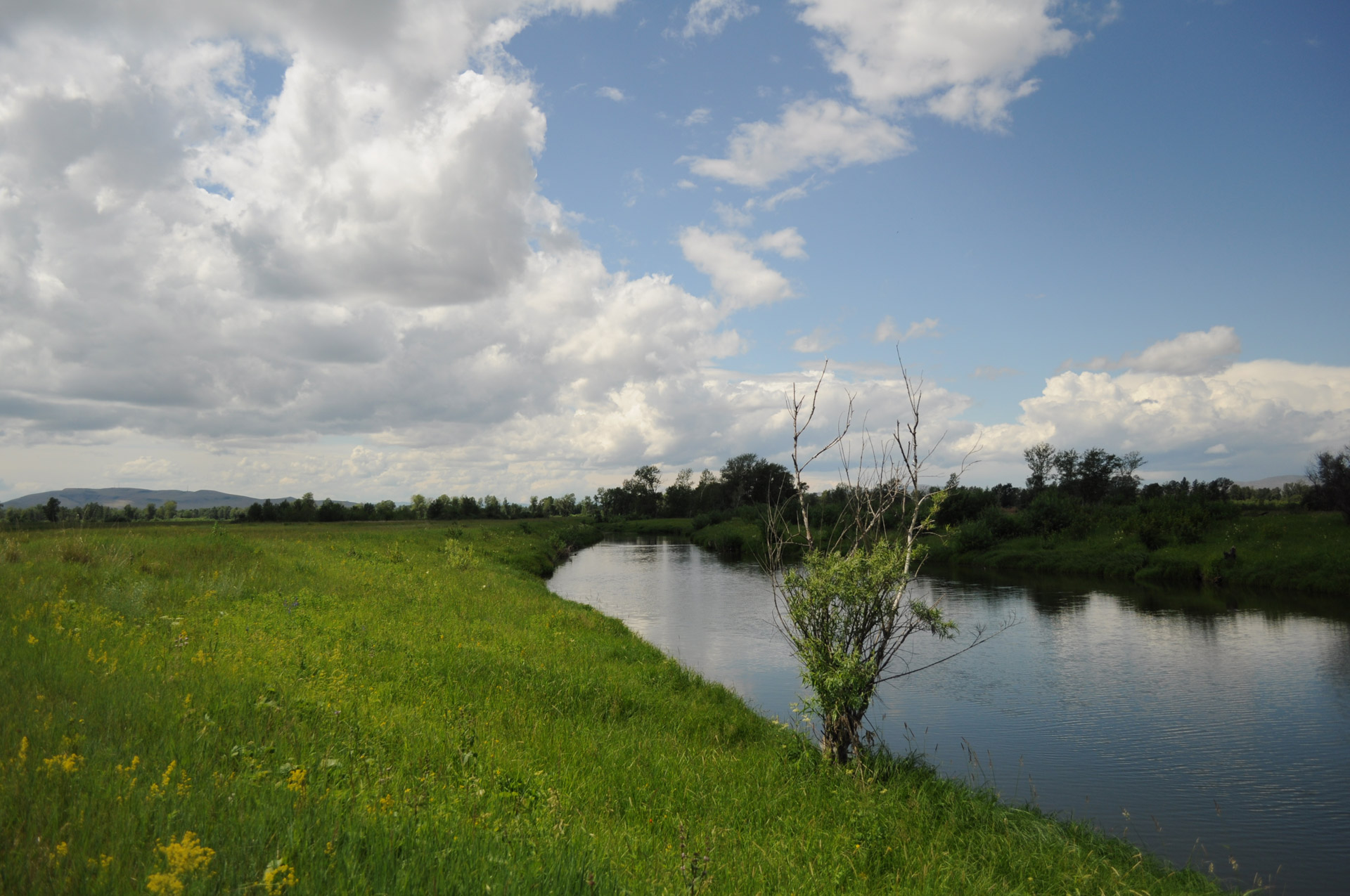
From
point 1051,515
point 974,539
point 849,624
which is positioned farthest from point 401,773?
point 1051,515

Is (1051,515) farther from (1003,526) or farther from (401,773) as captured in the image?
(401,773)

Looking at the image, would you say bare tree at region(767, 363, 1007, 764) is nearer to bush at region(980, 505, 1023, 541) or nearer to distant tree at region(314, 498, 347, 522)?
bush at region(980, 505, 1023, 541)

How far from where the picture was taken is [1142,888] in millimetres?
7145

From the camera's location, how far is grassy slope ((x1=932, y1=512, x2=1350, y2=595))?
32938 millimetres

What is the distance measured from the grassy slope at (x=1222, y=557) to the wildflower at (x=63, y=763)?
43069 mm

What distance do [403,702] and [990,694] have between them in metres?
14.0

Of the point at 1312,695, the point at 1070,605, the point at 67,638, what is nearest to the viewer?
the point at 67,638

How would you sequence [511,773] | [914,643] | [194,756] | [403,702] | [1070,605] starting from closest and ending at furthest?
[194,756], [511,773], [403,702], [914,643], [1070,605]

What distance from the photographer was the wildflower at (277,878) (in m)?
3.32

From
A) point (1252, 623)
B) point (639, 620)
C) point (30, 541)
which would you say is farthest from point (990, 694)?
point (30, 541)

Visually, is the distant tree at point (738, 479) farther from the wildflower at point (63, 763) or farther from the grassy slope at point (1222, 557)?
the wildflower at point (63, 763)

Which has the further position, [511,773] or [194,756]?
[511,773]

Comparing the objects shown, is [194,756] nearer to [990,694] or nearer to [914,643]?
[990,694]

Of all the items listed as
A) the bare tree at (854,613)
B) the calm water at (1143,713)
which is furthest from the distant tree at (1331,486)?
the bare tree at (854,613)
